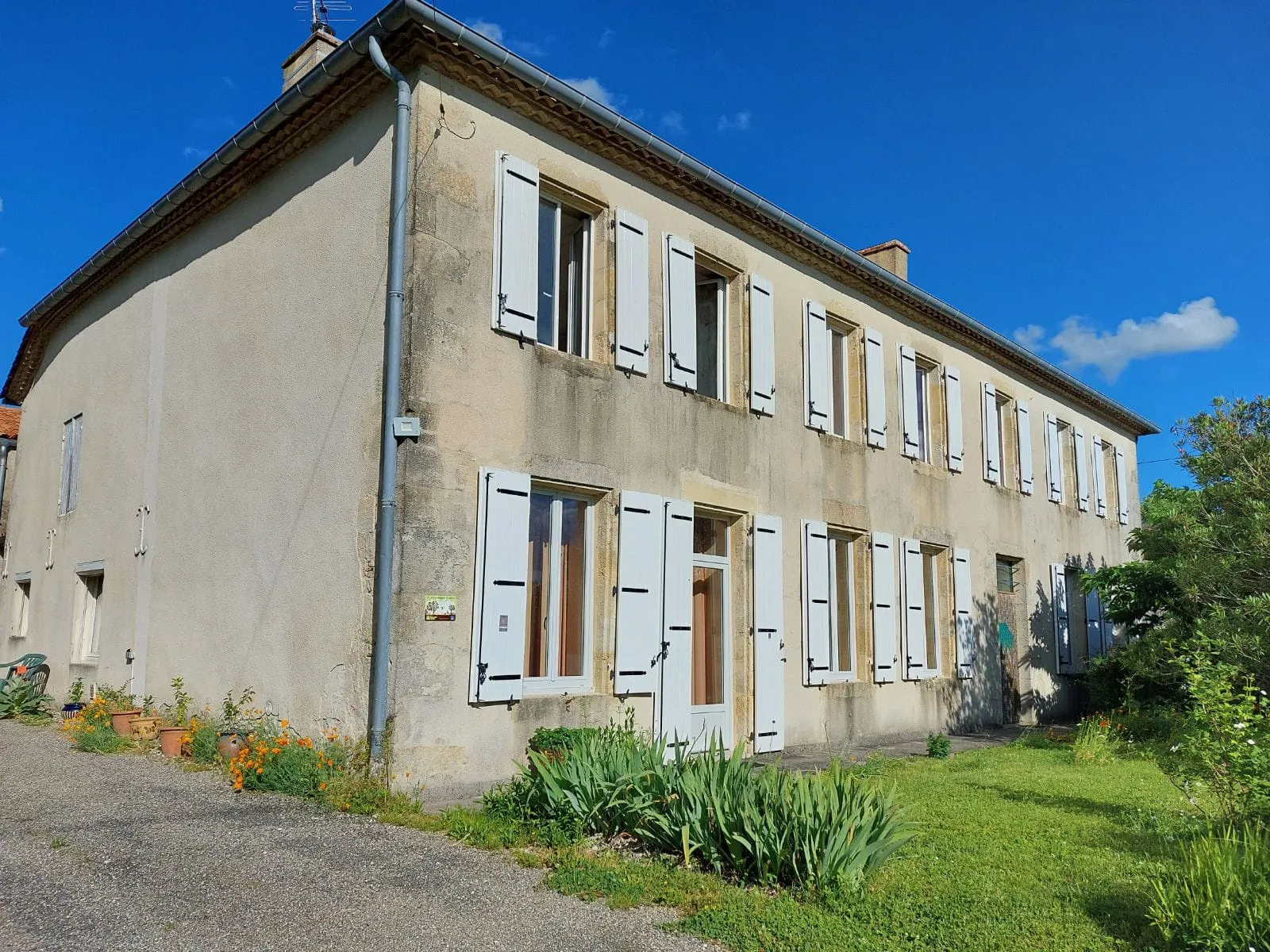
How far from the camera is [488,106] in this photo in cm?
754

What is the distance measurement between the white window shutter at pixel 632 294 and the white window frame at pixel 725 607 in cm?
153

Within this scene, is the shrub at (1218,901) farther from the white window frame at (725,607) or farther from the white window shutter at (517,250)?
the white window shutter at (517,250)

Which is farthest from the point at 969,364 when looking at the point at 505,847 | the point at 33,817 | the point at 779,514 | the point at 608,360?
the point at 33,817

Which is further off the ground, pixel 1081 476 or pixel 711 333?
pixel 711 333

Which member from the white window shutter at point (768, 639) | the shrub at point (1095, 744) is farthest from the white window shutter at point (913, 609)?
the white window shutter at point (768, 639)

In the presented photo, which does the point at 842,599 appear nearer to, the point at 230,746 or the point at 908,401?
the point at 908,401

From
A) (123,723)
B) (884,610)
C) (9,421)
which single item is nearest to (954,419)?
(884,610)

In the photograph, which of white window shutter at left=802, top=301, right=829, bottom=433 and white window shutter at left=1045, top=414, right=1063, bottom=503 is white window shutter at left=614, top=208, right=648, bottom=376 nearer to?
white window shutter at left=802, top=301, right=829, bottom=433

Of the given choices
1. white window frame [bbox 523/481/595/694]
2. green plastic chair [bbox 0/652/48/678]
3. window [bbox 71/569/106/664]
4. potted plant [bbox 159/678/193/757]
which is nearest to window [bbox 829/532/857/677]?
white window frame [bbox 523/481/595/694]

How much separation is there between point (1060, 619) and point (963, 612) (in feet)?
11.1

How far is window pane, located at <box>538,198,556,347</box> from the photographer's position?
812cm

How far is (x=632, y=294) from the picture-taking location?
331 inches

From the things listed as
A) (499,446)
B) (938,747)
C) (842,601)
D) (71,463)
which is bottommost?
(938,747)

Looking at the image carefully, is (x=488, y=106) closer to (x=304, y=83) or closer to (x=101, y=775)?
(x=304, y=83)
